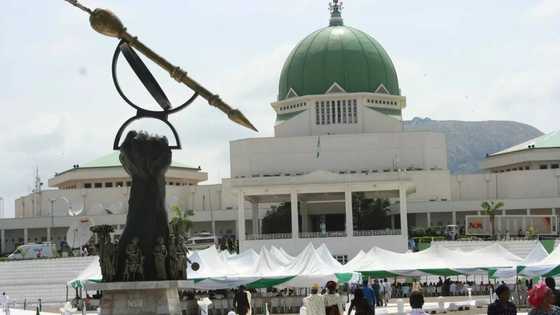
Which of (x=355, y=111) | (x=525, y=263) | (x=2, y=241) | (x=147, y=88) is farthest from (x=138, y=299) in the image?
(x=2, y=241)

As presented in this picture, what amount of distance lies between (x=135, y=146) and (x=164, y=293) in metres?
3.25

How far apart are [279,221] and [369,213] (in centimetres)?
609

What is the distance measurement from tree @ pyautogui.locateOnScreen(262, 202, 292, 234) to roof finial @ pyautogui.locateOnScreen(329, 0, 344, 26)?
15.5 m

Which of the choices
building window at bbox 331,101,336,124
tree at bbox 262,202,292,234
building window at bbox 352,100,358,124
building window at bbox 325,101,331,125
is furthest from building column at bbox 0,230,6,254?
Result: building window at bbox 352,100,358,124

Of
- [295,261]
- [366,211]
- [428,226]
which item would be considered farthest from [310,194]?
[295,261]

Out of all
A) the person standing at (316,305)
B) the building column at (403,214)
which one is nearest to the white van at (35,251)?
the building column at (403,214)

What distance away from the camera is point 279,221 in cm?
8319

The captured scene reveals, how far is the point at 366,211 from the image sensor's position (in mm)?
81938

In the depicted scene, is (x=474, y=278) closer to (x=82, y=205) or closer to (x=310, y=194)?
(x=310, y=194)

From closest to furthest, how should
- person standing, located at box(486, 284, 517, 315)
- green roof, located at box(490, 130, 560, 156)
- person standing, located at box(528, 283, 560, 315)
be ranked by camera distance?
person standing, located at box(528, 283, 560, 315) < person standing, located at box(486, 284, 517, 315) < green roof, located at box(490, 130, 560, 156)

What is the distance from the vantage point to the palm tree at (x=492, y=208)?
3155 inches

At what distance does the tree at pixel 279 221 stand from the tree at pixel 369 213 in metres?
4.45

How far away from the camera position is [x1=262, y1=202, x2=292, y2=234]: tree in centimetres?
8300

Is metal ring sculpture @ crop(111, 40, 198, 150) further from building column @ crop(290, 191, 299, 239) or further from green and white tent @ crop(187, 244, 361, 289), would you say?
building column @ crop(290, 191, 299, 239)
